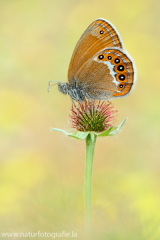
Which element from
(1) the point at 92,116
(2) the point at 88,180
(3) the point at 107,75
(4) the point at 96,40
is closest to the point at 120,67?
(3) the point at 107,75

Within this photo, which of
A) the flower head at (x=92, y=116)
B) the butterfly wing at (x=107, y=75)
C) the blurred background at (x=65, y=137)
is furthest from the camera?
the flower head at (x=92, y=116)

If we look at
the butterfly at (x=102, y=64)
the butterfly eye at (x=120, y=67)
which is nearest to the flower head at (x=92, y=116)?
the butterfly at (x=102, y=64)

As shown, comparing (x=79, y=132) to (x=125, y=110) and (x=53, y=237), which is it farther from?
(x=125, y=110)

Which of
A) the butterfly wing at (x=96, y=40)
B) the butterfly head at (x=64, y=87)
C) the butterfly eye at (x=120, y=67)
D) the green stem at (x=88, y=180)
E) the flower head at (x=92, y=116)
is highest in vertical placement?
the butterfly wing at (x=96, y=40)

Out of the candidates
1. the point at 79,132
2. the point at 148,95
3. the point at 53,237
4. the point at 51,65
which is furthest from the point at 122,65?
the point at 51,65

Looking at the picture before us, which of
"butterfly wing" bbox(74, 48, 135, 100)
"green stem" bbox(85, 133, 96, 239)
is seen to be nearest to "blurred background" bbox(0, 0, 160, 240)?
"green stem" bbox(85, 133, 96, 239)

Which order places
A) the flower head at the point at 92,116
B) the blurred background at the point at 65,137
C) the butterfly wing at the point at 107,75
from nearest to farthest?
1. the blurred background at the point at 65,137
2. the butterfly wing at the point at 107,75
3. the flower head at the point at 92,116

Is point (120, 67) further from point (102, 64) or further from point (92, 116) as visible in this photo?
point (92, 116)

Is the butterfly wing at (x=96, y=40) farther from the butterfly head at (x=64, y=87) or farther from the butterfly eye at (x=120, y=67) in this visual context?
the butterfly head at (x=64, y=87)
